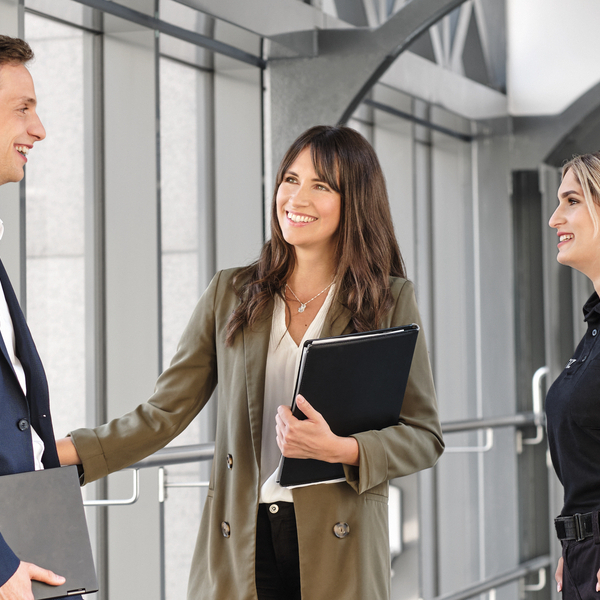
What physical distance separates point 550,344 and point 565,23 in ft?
6.06

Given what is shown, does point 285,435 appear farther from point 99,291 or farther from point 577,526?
point 99,291

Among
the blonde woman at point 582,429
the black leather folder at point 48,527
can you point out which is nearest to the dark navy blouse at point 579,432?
the blonde woman at point 582,429

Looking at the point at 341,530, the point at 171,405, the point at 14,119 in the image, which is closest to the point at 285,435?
the point at 341,530

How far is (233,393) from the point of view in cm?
179

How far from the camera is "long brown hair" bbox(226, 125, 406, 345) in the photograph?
1816 mm

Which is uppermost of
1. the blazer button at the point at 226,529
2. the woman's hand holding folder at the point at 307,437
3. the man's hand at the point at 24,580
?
the woman's hand holding folder at the point at 307,437

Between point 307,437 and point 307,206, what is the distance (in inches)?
21.9

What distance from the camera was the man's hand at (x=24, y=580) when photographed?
1.25m

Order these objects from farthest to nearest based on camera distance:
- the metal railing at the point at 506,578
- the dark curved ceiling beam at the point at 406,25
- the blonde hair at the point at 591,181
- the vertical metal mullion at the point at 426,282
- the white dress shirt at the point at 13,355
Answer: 1. the vertical metal mullion at the point at 426,282
2. the metal railing at the point at 506,578
3. the dark curved ceiling beam at the point at 406,25
4. the blonde hair at the point at 591,181
5. the white dress shirt at the point at 13,355

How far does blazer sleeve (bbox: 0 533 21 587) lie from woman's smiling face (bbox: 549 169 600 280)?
1.63 m

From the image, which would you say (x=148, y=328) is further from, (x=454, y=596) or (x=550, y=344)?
(x=550, y=344)

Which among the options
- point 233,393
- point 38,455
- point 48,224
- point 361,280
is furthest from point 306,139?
point 48,224

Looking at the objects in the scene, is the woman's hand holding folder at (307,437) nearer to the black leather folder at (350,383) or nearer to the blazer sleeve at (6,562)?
the black leather folder at (350,383)

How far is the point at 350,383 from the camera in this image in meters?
1.62
